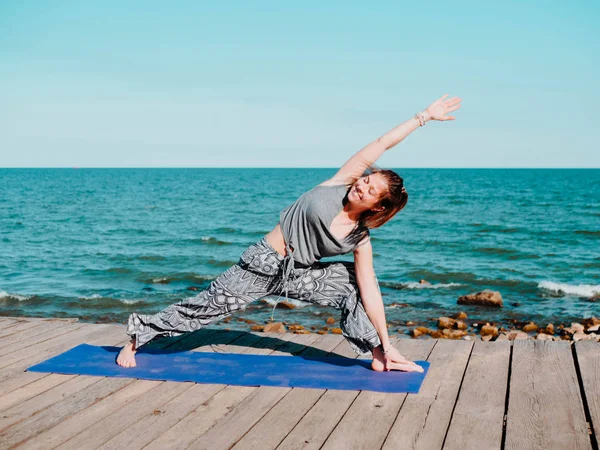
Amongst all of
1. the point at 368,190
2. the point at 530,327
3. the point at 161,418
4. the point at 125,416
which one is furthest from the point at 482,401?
the point at 530,327

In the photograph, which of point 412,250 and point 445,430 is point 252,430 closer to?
point 445,430

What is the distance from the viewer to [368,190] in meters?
3.95

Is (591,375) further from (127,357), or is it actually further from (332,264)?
(127,357)

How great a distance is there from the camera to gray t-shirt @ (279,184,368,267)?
161 inches

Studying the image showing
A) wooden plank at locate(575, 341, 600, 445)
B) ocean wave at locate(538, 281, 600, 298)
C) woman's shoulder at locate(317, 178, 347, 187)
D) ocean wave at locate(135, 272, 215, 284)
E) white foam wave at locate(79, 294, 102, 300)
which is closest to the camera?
wooden plank at locate(575, 341, 600, 445)

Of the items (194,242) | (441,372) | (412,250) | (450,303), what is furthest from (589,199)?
(441,372)

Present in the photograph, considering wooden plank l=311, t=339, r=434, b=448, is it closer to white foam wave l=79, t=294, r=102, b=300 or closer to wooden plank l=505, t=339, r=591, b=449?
wooden plank l=505, t=339, r=591, b=449

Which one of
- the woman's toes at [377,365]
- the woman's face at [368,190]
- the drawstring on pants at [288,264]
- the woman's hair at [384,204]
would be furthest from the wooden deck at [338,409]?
the woman's face at [368,190]

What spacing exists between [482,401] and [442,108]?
1863mm

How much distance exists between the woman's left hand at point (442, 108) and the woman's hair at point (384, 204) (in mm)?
472

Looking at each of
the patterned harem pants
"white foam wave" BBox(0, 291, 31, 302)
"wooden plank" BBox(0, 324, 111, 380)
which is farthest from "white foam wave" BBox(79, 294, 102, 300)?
the patterned harem pants

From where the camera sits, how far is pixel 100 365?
179 inches

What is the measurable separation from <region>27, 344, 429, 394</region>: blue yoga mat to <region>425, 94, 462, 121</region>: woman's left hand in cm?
171

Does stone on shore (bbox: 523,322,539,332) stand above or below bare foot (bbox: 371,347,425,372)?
below
